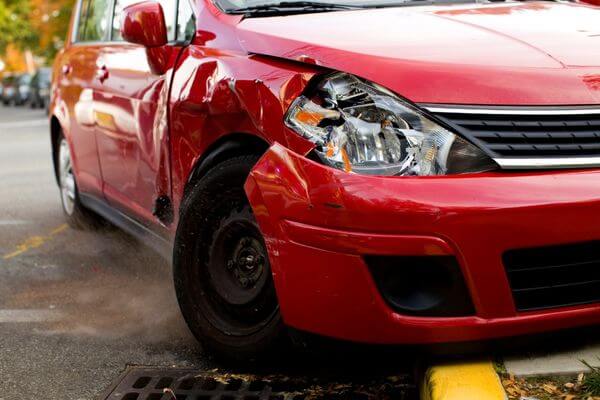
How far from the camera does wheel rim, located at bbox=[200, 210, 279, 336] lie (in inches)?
135

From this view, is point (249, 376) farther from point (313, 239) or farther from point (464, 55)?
point (464, 55)

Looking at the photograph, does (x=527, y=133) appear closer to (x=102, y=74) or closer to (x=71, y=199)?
(x=102, y=74)

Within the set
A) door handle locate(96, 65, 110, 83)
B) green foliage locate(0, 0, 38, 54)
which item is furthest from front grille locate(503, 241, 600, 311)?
green foliage locate(0, 0, 38, 54)

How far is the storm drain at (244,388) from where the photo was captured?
330 centimetres

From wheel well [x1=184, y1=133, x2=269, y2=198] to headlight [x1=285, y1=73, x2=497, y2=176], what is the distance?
1.13 ft

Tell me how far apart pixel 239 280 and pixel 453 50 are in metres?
1.13

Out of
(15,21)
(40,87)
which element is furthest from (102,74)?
(15,21)

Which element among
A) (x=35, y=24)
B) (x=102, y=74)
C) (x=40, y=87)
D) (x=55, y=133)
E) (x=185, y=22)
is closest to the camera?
(x=185, y=22)

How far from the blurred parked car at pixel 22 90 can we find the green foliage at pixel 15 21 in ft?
42.5

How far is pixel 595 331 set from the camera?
3.15m

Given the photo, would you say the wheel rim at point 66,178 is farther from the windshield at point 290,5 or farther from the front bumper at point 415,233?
the front bumper at point 415,233

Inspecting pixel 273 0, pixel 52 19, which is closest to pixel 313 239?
pixel 273 0

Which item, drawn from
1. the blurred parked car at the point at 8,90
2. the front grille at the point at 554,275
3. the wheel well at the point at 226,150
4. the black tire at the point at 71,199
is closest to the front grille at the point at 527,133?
the front grille at the point at 554,275

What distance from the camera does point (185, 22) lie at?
13.4 feet
